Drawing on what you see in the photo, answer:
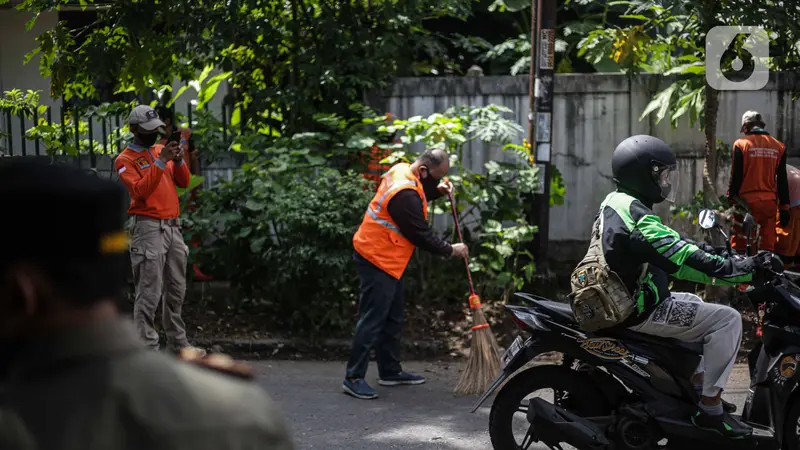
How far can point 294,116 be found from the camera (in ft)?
32.0

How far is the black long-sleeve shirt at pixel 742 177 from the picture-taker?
9.16 m

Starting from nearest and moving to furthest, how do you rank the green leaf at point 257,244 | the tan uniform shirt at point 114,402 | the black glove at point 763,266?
the tan uniform shirt at point 114,402 < the black glove at point 763,266 < the green leaf at point 257,244

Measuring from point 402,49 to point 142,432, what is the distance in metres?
8.84

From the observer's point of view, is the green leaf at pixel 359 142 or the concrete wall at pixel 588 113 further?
the concrete wall at pixel 588 113

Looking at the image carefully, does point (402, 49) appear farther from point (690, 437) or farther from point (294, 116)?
point (690, 437)

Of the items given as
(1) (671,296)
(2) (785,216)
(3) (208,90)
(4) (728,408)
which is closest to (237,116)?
(3) (208,90)

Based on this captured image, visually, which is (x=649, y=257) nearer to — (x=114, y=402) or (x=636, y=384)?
(x=636, y=384)

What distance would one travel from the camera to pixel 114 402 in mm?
1604

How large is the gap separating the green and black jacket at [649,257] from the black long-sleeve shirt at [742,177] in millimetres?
4379

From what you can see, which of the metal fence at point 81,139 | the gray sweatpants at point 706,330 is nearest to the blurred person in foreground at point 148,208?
the metal fence at point 81,139

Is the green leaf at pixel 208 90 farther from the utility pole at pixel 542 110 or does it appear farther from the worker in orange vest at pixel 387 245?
the worker in orange vest at pixel 387 245

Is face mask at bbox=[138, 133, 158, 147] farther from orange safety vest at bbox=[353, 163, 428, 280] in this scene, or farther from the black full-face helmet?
the black full-face helmet

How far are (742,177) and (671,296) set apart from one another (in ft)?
14.9

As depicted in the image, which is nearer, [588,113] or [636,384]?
[636,384]
